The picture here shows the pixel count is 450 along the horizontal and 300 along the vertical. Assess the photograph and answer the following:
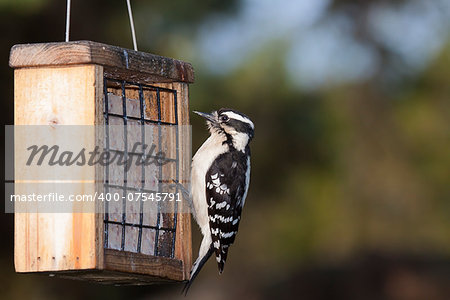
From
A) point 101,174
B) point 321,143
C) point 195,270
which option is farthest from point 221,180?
point 321,143

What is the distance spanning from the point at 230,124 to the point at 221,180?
0.38 meters

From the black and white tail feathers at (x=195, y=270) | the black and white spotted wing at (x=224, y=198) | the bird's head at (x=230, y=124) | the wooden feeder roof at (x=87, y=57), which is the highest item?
the wooden feeder roof at (x=87, y=57)

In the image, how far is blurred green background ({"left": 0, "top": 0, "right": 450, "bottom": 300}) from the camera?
11219mm

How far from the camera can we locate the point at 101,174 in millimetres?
5504

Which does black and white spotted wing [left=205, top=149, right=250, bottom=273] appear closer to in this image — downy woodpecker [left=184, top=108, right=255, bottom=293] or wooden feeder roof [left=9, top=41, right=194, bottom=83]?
downy woodpecker [left=184, top=108, right=255, bottom=293]

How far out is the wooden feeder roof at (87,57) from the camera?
549 cm

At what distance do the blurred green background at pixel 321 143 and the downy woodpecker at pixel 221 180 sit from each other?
13.2 feet

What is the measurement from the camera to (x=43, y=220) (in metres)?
5.53

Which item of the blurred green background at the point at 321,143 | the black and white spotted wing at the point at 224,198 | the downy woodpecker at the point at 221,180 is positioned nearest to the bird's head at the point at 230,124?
the downy woodpecker at the point at 221,180

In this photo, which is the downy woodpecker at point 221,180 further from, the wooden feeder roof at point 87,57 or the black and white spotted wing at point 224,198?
the wooden feeder roof at point 87,57

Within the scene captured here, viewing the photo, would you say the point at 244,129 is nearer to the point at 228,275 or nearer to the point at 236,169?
the point at 236,169

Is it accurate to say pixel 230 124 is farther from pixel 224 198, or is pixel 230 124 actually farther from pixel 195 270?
pixel 195 270

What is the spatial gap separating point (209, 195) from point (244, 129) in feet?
1.73

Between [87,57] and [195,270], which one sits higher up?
[87,57]
